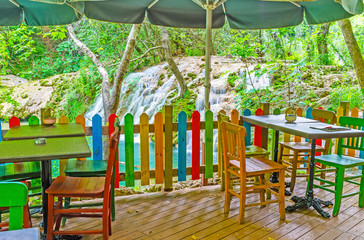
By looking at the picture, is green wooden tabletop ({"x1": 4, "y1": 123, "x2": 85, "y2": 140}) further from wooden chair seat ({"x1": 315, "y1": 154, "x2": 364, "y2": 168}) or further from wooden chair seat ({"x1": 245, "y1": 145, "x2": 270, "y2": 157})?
wooden chair seat ({"x1": 315, "y1": 154, "x2": 364, "y2": 168})

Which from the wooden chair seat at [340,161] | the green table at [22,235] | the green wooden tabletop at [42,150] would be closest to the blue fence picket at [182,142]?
the green wooden tabletop at [42,150]

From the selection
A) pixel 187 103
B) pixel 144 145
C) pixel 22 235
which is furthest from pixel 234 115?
pixel 187 103

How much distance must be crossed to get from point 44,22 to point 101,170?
7.32 feet

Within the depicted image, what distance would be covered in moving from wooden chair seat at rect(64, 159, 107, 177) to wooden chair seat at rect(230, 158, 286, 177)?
1342 millimetres

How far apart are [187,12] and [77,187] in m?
2.91

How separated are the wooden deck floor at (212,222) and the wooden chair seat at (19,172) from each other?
0.63 meters

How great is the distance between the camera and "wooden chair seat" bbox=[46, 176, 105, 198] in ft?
7.35

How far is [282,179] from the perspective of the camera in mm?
3055

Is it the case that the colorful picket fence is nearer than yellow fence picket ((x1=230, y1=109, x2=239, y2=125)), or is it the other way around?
the colorful picket fence

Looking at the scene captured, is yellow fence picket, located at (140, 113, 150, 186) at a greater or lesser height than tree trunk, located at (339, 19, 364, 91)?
lesser

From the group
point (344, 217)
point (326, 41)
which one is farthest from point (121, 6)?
point (326, 41)

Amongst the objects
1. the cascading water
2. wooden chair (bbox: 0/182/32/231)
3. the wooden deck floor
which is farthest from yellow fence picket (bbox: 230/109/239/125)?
the cascading water

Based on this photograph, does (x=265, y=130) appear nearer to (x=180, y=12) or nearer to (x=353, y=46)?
(x=180, y=12)

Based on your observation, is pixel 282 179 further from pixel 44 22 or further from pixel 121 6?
pixel 44 22
